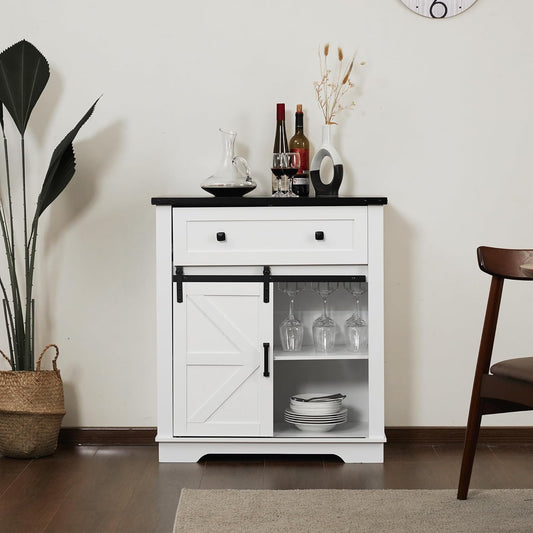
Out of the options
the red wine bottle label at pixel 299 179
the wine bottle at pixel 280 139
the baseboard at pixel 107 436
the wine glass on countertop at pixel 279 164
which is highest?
the wine bottle at pixel 280 139

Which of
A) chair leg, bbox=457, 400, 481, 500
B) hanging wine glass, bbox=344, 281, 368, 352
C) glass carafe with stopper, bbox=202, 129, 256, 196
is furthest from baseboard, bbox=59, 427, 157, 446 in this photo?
chair leg, bbox=457, 400, 481, 500

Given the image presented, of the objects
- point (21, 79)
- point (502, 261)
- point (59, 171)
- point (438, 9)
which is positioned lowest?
point (502, 261)

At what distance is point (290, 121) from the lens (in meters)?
3.30

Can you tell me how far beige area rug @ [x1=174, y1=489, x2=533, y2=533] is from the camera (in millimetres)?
2357

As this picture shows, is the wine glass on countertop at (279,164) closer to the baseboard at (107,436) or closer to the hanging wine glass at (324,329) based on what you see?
the hanging wine glass at (324,329)

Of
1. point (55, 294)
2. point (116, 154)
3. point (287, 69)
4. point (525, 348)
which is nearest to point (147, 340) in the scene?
point (55, 294)

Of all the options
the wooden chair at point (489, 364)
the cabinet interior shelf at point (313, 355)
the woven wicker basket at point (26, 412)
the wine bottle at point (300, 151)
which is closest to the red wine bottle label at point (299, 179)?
the wine bottle at point (300, 151)

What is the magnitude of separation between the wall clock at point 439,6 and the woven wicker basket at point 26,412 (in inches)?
75.1

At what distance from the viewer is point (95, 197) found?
3.34m

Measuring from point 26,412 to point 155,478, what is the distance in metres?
0.57

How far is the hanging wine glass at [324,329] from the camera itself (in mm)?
3148

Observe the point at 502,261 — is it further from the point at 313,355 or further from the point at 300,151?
the point at 300,151

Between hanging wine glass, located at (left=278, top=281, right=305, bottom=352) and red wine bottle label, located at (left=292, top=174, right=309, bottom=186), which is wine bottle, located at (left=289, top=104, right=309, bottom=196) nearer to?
red wine bottle label, located at (left=292, top=174, right=309, bottom=186)

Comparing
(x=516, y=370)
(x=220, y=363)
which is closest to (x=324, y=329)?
(x=220, y=363)
